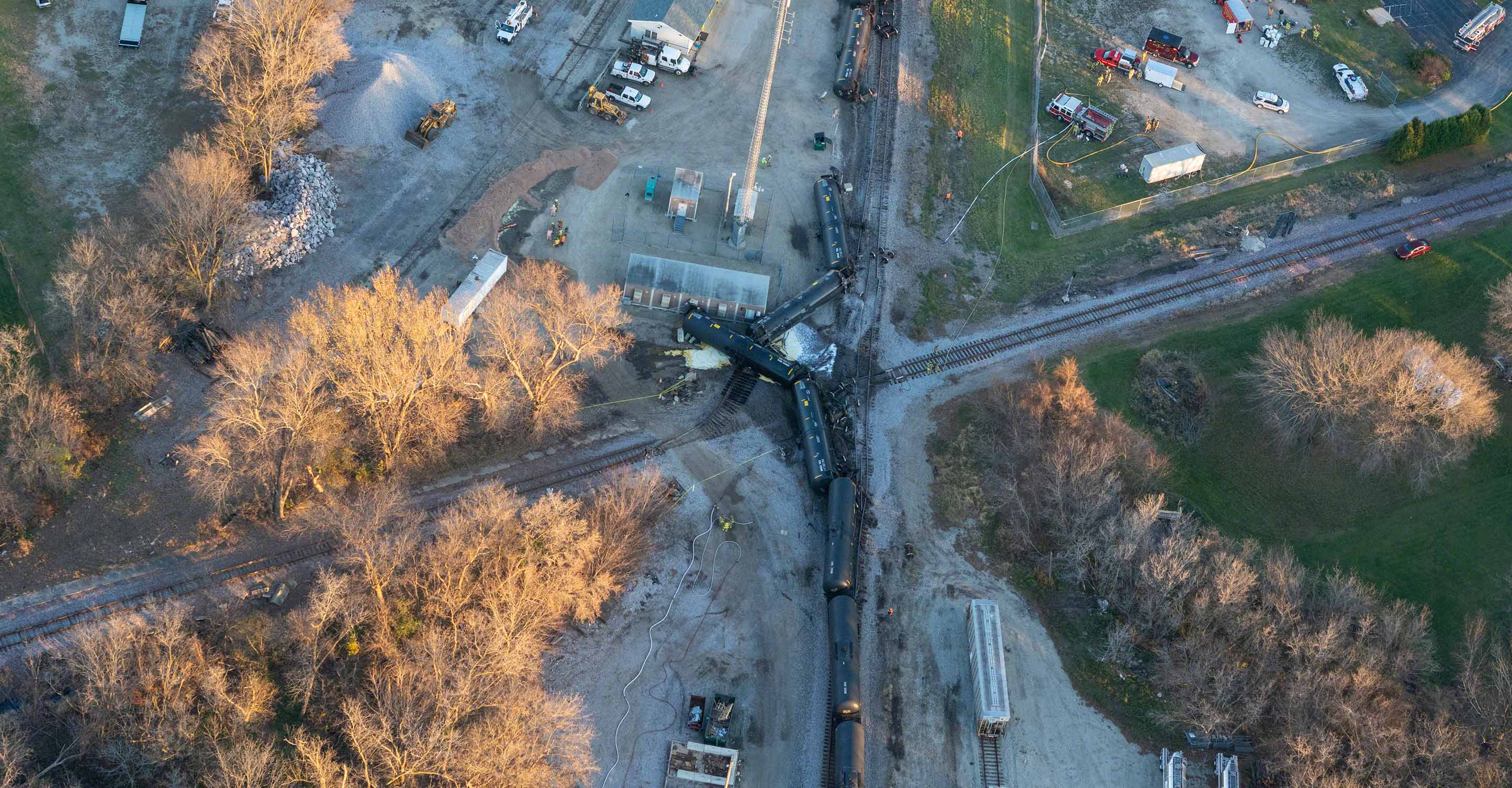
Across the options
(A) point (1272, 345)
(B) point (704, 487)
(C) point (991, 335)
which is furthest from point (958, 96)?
(B) point (704, 487)

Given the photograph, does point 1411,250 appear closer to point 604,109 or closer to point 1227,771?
point 1227,771

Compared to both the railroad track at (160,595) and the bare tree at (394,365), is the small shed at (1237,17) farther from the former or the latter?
the railroad track at (160,595)

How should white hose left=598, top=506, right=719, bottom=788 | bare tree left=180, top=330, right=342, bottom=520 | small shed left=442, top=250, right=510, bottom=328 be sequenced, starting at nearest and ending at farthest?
white hose left=598, top=506, right=719, bottom=788
bare tree left=180, top=330, right=342, bottom=520
small shed left=442, top=250, right=510, bottom=328

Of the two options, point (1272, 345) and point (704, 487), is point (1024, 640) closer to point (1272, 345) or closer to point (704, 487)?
point (704, 487)

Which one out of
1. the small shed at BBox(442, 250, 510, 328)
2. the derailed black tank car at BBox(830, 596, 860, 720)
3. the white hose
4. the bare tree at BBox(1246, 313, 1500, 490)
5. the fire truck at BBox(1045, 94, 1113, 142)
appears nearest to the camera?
the white hose

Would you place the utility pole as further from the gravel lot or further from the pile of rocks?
the pile of rocks

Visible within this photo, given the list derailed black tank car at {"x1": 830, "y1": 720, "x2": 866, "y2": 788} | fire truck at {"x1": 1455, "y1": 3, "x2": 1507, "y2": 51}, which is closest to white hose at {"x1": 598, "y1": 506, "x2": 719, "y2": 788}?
derailed black tank car at {"x1": 830, "y1": 720, "x2": 866, "y2": 788}

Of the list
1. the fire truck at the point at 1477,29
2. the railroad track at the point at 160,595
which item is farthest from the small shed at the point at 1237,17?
the railroad track at the point at 160,595
